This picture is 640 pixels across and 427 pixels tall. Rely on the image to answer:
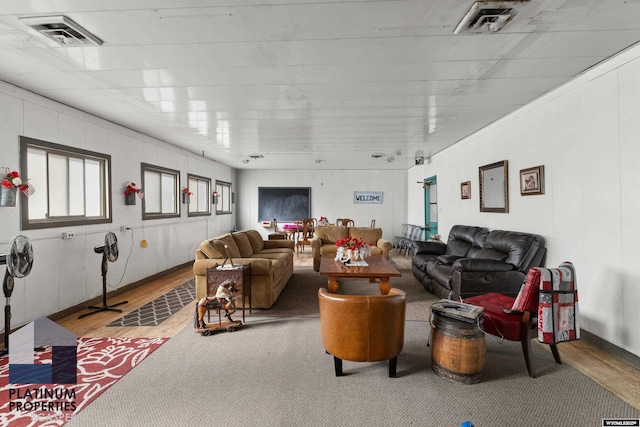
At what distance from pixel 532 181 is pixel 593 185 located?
852mm

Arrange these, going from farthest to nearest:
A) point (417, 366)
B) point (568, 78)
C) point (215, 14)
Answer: point (568, 78) < point (417, 366) < point (215, 14)

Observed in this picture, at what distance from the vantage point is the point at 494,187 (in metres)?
4.64

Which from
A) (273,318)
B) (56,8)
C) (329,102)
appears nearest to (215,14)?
(56,8)

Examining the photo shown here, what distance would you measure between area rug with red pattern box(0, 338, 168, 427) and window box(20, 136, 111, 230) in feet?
5.12

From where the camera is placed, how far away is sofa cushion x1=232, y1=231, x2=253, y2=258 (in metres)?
4.89

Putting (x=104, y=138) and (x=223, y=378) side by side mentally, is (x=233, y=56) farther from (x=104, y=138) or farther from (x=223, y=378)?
(x=104, y=138)

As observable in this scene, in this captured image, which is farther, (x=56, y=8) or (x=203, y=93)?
(x=203, y=93)

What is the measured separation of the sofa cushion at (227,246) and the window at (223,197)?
14.6 ft

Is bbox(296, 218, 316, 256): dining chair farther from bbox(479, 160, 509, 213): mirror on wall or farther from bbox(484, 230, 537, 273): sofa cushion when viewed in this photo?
bbox(484, 230, 537, 273): sofa cushion

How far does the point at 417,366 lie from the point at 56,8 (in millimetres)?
3699

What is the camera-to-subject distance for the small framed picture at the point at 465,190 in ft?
17.9

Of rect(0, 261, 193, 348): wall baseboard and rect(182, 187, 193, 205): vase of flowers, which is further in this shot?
rect(182, 187, 193, 205): vase of flowers

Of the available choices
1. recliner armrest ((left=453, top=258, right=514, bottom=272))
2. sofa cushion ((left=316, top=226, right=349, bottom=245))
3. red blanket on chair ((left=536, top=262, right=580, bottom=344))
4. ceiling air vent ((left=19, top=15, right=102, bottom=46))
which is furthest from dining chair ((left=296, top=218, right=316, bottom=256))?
ceiling air vent ((left=19, top=15, right=102, bottom=46))

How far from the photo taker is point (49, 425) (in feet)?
6.17
